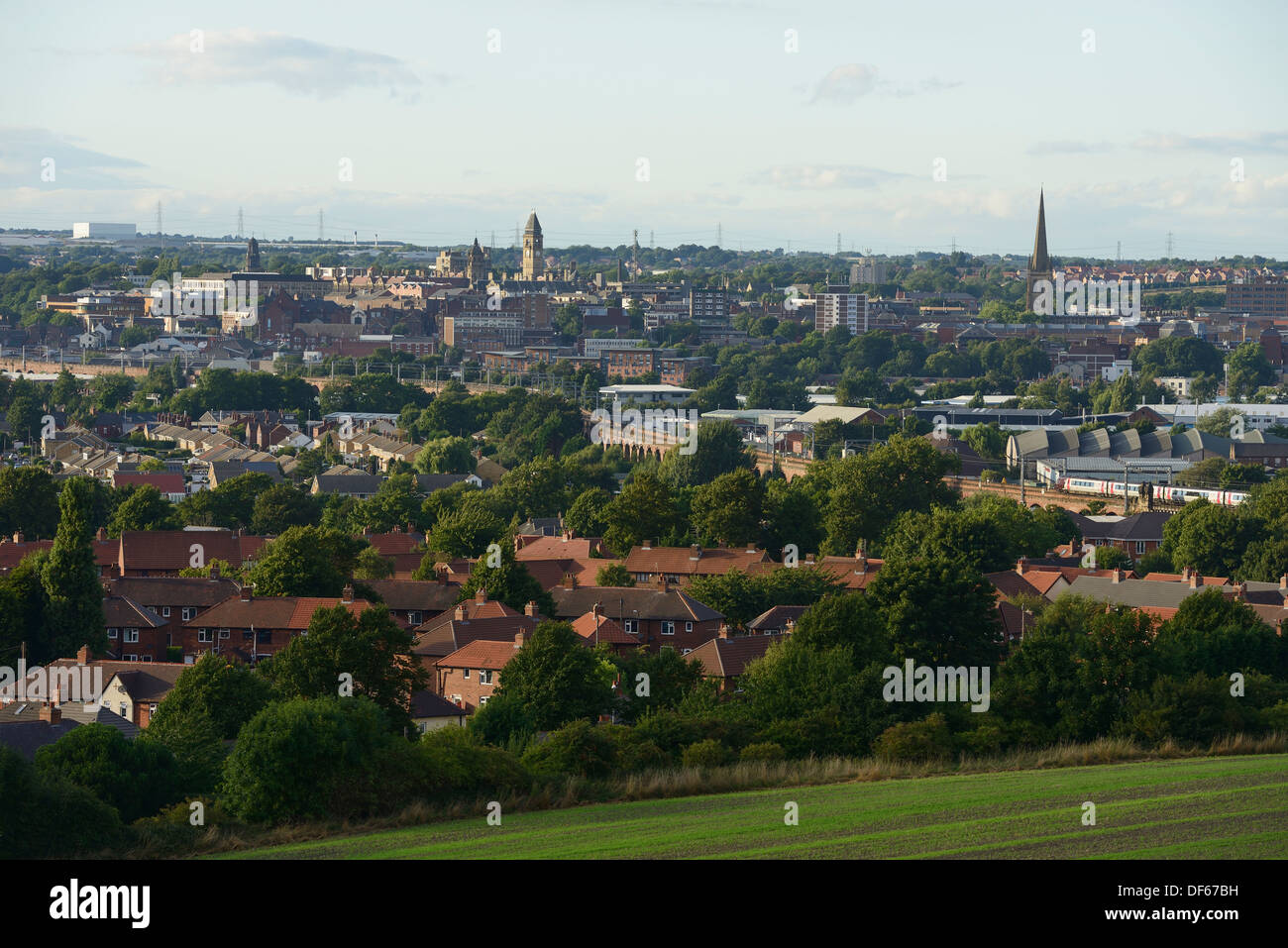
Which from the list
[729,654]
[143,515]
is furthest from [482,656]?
[143,515]

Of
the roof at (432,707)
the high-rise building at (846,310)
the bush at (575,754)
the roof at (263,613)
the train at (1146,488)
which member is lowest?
the train at (1146,488)

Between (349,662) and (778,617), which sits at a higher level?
(349,662)

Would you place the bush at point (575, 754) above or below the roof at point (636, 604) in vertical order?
above

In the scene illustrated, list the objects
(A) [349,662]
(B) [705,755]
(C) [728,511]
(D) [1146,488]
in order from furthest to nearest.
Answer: (D) [1146,488]
(C) [728,511]
(A) [349,662]
(B) [705,755]

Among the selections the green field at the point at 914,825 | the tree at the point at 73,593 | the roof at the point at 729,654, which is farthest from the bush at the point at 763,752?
the tree at the point at 73,593

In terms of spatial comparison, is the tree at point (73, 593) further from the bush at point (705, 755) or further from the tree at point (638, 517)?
the tree at point (638, 517)

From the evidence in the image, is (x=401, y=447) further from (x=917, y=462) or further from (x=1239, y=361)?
(x=1239, y=361)

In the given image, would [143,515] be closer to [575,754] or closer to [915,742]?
[575,754]
